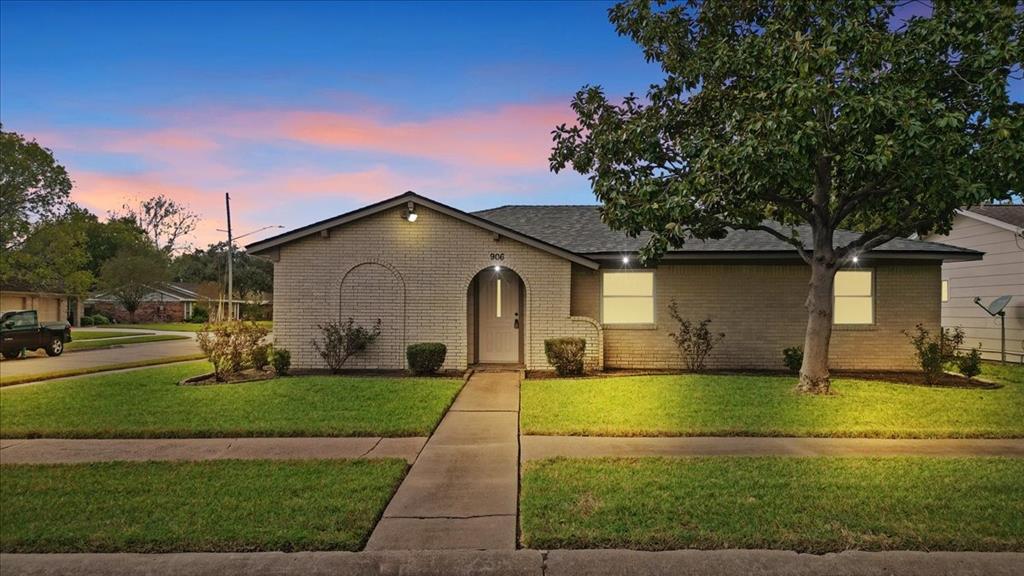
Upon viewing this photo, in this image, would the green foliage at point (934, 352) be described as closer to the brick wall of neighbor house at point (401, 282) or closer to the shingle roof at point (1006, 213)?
the shingle roof at point (1006, 213)

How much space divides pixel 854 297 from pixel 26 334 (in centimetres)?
2386

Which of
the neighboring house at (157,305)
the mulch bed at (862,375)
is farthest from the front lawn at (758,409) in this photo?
the neighboring house at (157,305)

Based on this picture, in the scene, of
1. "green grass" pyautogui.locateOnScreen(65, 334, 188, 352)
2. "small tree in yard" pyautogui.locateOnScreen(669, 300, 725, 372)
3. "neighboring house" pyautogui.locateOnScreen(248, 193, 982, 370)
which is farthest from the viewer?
"green grass" pyautogui.locateOnScreen(65, 334, 188, 352)

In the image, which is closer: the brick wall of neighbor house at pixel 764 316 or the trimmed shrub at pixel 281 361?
the trimmed shrub at pixel 281 361

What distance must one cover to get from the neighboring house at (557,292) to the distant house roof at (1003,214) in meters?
4.74

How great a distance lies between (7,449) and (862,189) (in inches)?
503

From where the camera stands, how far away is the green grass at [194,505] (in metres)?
4.11

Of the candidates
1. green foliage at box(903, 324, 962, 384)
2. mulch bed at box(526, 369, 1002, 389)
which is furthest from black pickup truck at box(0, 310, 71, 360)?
green foliage at box(903, 324, 962, 384)

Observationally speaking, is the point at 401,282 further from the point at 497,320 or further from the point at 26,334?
the point at 26,334

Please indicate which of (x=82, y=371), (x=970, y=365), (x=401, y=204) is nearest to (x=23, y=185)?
(x=82, y=371)

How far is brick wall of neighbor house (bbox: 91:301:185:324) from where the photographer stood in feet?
174

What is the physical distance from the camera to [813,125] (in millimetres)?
7844

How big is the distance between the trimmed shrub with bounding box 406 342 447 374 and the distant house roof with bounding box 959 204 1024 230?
1527 centimetres

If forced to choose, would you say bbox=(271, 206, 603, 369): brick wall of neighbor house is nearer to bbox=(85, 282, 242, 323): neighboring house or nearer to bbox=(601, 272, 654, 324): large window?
bbox=(601, 272, 654, 324): large window
